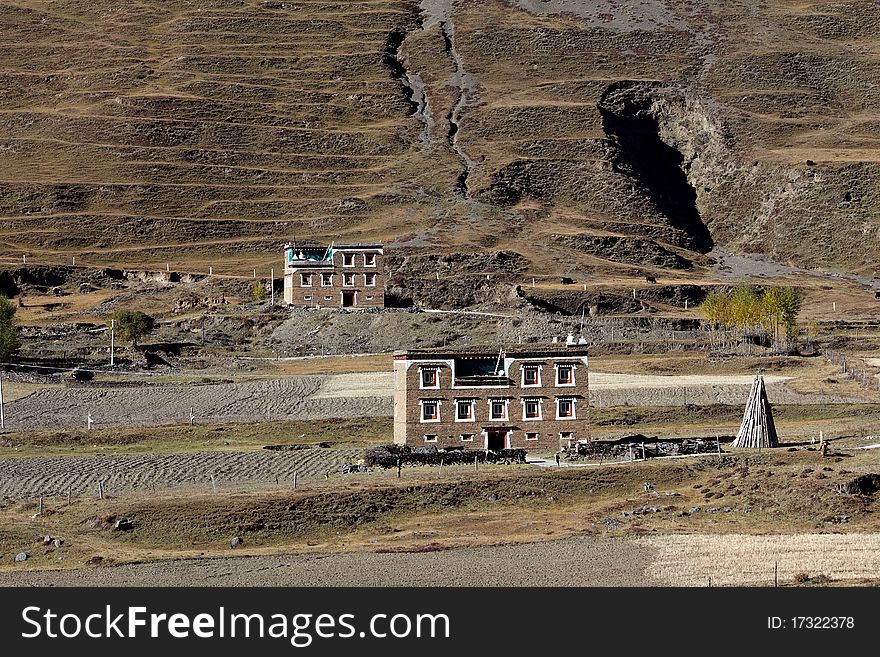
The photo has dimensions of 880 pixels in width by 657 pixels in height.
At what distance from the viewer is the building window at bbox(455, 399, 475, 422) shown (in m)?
70.4

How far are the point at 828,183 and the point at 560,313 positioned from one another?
6346 centimetres

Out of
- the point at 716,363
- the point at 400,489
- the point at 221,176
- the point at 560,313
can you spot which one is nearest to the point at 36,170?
the point at 221,176

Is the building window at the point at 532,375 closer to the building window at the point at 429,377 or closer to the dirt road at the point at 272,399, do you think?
the building window at the point at 429,377

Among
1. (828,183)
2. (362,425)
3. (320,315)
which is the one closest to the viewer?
(362,425)

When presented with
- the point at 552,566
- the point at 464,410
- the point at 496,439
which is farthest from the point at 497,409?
the point at 552,566

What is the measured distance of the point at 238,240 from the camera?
170 meters

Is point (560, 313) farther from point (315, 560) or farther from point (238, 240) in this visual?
point (315, 560)

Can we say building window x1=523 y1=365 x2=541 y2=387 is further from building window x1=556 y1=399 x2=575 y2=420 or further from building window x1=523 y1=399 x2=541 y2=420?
building window x1=556 y1=399 x2=575 y2=420

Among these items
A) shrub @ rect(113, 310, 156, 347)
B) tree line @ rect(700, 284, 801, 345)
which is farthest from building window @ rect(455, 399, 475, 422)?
shrub @ rect(113, 310, 156, 347)

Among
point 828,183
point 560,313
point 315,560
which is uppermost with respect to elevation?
point 828,183

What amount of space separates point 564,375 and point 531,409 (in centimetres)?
232

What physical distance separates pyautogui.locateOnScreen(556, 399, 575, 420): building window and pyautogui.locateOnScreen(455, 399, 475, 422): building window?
416 centimetres
